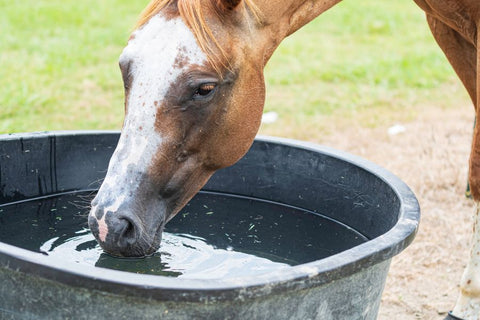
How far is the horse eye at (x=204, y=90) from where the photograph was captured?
1893 millimetres

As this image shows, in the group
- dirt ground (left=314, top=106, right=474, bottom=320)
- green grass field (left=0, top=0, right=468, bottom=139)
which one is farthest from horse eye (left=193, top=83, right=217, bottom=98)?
green grass field (left=0, top=0, right=468, bottom=139)

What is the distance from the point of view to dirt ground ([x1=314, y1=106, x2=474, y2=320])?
2.96 meters

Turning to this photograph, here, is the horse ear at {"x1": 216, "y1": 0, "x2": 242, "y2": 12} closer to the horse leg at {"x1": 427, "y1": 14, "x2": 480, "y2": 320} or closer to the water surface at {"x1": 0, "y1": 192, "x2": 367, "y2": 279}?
the water surface at {"x1": 0, "y1": 192, "x2": 367, "y2": 279}

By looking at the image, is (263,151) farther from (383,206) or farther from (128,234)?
(128,234)

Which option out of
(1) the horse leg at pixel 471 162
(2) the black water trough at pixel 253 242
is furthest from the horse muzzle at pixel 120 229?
(1) the horse leg at pixel 471 162

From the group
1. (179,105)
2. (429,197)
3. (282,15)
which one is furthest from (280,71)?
(179,105)

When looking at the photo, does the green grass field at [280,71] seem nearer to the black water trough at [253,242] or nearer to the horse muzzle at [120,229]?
the black water trough at [253,242]

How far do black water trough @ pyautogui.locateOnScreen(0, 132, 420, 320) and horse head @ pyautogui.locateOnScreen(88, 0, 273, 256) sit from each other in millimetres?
327

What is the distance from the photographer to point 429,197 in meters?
3.94

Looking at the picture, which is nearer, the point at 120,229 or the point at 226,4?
the point at 120,229

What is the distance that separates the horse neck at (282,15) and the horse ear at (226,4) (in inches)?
4.5

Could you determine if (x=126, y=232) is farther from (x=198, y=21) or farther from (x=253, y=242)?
(x=253, y=242)

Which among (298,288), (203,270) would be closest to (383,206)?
(203,270)

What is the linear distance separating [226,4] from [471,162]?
1126mm
